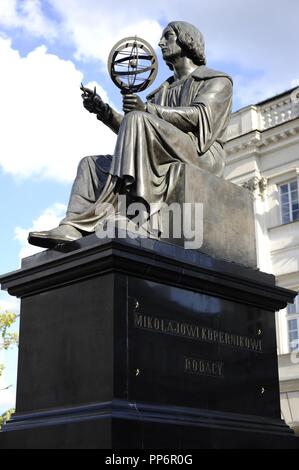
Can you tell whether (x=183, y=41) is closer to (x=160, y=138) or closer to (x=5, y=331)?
(x=160, y=138)

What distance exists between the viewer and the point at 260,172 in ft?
80.4

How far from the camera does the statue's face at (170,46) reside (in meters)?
7.69

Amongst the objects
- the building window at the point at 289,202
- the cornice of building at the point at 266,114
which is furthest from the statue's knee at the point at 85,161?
the cornice of building at the point at 266,114

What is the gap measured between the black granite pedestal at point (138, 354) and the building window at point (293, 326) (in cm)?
1553

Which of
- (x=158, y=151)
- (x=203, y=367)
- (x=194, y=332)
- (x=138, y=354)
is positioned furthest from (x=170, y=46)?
(x=138, y=354)

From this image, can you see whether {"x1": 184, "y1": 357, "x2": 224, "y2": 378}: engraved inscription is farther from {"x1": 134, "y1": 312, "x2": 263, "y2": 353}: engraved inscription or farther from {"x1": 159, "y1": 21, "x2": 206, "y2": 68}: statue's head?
{"x1": 159, "y1": 21, "x2": 206, "y2": 68}: statue's head

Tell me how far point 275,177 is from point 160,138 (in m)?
18.0

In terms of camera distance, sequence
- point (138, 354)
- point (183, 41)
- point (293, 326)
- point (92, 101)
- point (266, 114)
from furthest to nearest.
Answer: point (266, 114), point (293, 326), point (183, 41), point (92, 101), point (138, 354)

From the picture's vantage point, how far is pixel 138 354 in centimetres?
536

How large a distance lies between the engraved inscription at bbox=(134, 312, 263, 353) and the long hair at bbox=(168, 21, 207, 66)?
3106 millimetres

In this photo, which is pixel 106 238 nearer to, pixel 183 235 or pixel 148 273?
pixel 148 273

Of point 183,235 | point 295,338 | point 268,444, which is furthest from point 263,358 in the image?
point 295,338

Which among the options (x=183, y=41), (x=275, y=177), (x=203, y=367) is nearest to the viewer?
(x=203, y=367)

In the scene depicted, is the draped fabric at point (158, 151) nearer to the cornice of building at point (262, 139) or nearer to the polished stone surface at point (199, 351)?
the polished stone surface at point (199, 351)
